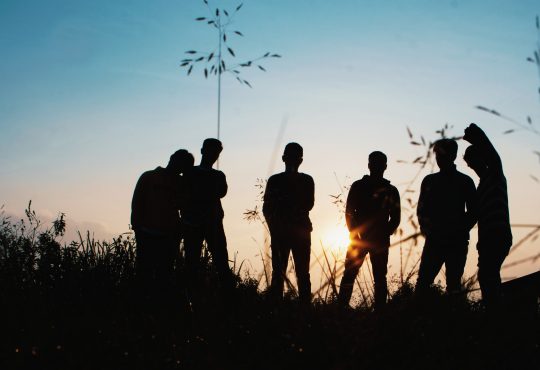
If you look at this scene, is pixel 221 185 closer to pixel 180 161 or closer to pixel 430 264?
pixel 180 161

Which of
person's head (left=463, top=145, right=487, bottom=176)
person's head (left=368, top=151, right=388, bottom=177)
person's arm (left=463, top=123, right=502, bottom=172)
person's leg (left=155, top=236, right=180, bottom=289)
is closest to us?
person's arm (left=463, top=123, right=502, bottom=172)

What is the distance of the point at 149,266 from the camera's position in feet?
14.7

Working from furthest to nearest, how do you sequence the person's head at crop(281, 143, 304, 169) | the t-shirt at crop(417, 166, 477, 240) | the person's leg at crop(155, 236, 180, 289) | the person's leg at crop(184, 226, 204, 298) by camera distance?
the person's head at crop(281, 143, 304, 169) → the person's leg at crop(184, 226, 204, 298) → the t-shirt at crop(417, 166, 477, 240) → the person's leg at crop(155, 236, 180, 289)

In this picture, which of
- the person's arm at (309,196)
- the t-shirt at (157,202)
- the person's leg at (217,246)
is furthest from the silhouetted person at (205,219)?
the person's arm at (309,196)

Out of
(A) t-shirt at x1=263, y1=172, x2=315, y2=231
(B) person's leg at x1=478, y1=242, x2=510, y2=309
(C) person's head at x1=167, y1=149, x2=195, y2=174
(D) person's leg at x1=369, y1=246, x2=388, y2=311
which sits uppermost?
(C) person's head at x1=167, y1=149, x2=195, y2=174

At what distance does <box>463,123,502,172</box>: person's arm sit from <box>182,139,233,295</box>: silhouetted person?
2.35 meters

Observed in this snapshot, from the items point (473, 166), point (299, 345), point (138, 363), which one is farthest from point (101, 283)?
point (473, 166)

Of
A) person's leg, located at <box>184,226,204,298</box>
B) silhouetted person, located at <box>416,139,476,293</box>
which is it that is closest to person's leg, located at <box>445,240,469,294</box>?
silhouetted person, located at <box>416,139,476,293</box>

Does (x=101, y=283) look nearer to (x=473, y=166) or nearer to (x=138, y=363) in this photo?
(x=138, y=363)

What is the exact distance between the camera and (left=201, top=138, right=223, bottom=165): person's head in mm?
5059

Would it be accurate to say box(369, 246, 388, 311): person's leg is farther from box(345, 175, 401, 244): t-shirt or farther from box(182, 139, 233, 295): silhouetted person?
box(182, 139, 233, 295): silhouetted person

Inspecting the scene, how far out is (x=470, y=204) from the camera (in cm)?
457

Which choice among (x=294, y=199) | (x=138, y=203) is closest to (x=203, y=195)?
(x=138, y=203)

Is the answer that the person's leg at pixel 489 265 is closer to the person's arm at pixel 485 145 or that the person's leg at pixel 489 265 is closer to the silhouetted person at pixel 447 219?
the silhouetted person at pixel 447 219
